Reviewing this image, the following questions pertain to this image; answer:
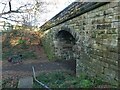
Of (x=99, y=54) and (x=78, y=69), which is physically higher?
(x=99, y=54)

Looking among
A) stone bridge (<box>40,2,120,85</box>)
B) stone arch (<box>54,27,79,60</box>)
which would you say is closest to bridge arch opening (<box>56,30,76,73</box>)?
stone arch (<box>54,27,79,60</box>)

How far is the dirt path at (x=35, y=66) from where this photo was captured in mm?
12256

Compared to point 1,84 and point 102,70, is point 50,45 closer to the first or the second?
point 1,84

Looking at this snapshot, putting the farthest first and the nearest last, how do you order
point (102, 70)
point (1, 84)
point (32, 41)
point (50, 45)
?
point (32, 41)
point (50, 45)
point (1, 84)
point (102, 70)

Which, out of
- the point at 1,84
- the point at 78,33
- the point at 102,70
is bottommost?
the point at 1,84

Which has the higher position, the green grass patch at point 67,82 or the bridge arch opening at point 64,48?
the bridge arch opening at point 64,48

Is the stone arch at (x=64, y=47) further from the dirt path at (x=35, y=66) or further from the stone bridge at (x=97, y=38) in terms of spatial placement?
the stone bridge at (x=97, y=38)

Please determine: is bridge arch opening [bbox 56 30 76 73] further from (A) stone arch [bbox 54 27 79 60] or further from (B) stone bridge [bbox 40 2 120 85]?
(B) stone bridge [bbox 40 2 120 85]

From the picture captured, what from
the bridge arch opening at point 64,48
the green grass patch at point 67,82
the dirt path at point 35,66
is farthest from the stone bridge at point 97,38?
the bridge arch opening at point 64,48

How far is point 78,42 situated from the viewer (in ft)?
33.9

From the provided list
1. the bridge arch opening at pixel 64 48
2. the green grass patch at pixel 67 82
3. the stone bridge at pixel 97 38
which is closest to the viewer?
the stone bridge at pixel 97 38

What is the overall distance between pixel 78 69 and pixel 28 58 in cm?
807

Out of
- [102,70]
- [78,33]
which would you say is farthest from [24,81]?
[102,70]

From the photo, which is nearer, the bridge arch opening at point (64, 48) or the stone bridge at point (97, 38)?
the stone bridge at point (97, 38)
